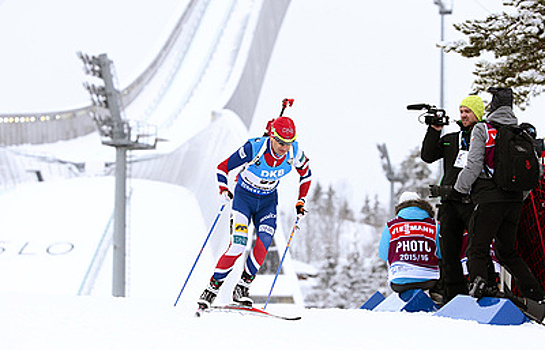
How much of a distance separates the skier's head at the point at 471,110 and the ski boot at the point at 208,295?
6.66ft

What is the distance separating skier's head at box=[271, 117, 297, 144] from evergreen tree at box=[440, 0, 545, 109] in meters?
4.98

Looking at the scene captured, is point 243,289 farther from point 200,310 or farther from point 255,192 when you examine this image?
point 255,192

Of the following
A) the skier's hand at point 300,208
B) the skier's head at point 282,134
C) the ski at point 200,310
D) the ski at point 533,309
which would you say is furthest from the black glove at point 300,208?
the ski at point 533,309

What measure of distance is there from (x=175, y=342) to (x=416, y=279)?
268 centimetres

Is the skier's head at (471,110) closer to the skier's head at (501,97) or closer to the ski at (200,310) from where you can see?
the skier's head at (501,97)

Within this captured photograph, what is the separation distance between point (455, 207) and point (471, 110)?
68 centimetres

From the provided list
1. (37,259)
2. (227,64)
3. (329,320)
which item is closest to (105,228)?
(37,259)

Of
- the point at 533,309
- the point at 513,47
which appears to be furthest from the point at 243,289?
the point at 513,47

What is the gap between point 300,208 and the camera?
5723mm

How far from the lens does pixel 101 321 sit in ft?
14.0

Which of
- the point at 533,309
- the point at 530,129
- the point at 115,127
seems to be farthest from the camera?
the point at 115,127

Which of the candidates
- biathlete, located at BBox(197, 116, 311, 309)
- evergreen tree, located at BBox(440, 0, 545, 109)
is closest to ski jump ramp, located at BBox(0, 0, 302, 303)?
evergreen tree, located at BBox(440, 0, 545, 109)

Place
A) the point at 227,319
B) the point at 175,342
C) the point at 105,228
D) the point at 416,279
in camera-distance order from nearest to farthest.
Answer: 1. the point at 175,342
2. the point at 227,319
3. the point at 416,279
4. the point at 105,228

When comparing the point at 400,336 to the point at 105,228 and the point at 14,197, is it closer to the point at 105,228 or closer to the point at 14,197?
the point at 105,228
